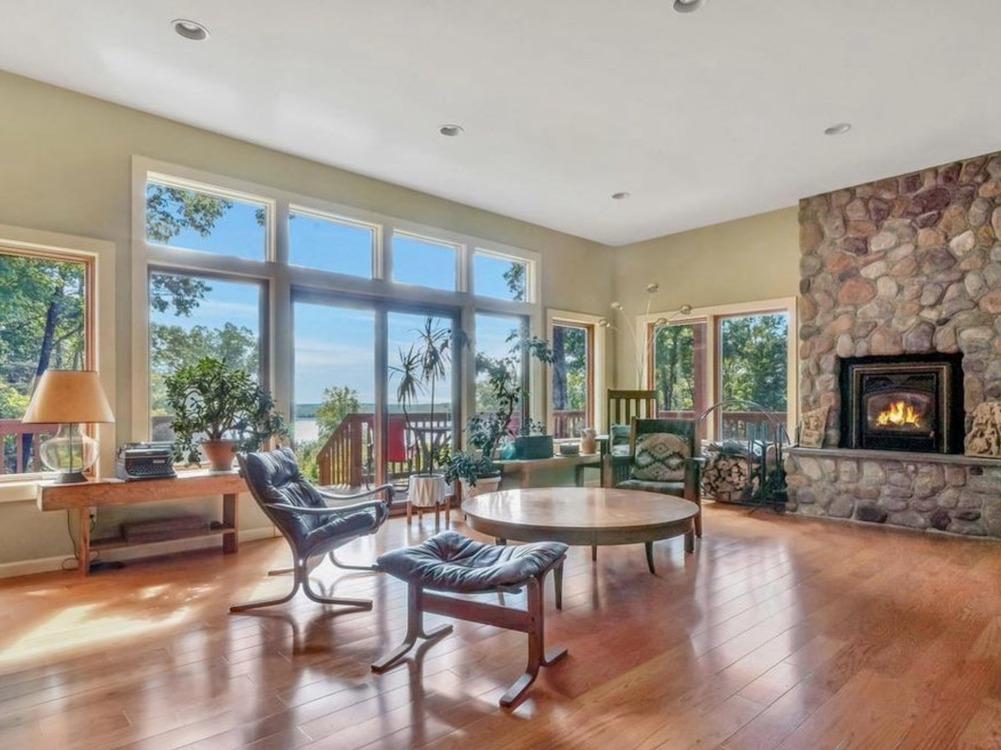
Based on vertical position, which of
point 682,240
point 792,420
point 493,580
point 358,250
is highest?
point 682,240

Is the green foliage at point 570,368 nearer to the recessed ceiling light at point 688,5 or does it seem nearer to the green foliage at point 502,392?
the green foliage at point 502,392

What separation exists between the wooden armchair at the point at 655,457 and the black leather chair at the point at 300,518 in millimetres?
2242

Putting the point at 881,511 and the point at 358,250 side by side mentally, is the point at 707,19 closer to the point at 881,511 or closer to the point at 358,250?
the point at 358,250

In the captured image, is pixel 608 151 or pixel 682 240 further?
pixel 682 240

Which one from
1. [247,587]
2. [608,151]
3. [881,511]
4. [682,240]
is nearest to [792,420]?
[881,511]

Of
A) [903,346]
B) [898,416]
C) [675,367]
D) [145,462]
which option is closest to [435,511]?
[145,462]

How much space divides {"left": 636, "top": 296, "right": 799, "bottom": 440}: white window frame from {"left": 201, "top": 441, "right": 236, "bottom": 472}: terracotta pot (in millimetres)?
4954

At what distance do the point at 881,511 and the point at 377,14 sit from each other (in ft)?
17.9

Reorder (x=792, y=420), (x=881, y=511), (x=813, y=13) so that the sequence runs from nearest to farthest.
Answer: (x=813, y=13)
(x=881, y=511)
(x=792, y=420)

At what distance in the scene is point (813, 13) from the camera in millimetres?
2980

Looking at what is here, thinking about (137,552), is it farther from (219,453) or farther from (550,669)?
(550,669)

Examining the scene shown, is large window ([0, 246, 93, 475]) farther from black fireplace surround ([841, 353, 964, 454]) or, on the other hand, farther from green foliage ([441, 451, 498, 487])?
black fireplace surround ([841, 353, 964, 454])

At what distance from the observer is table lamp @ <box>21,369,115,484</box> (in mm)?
3475

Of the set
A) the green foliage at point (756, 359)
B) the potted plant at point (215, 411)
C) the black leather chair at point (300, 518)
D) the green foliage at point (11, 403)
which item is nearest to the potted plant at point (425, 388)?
the potted plant at point (215, 411)
